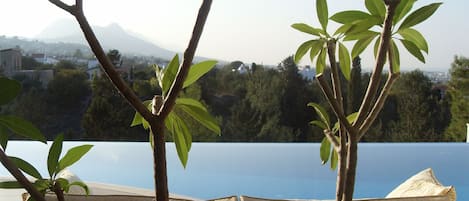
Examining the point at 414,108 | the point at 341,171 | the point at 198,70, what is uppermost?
the point at 198,70

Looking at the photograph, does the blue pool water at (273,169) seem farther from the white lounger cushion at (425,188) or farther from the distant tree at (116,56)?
the white lounger cushion at (425,188)

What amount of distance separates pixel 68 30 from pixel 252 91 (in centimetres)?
300

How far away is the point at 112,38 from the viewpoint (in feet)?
26.8

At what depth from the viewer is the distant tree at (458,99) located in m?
7.60

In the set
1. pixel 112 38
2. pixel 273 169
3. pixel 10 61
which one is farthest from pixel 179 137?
pixel 10 61

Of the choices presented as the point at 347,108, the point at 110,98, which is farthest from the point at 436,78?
the point at 110,98

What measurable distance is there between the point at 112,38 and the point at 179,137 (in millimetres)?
7790

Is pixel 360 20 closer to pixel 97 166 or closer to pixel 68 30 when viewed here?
pixel 97 166

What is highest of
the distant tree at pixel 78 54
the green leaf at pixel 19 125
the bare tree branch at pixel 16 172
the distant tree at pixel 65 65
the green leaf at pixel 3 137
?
the green leaf at pixel 19 125

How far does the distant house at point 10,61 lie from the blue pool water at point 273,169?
2.66 m

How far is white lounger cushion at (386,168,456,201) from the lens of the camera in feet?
4.16

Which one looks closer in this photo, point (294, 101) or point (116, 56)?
point (294, 101)

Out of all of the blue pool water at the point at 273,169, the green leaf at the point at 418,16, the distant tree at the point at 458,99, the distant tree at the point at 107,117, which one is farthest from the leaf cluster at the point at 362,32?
the distant tree at the point at 458,99

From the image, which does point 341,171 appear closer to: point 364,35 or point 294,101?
point 364,35
